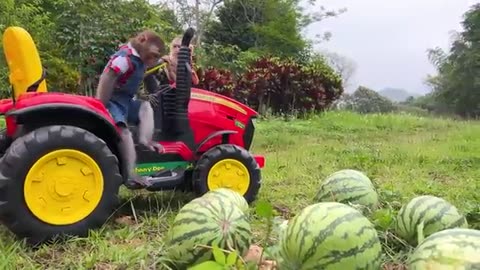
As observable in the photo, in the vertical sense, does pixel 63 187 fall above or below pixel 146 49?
below

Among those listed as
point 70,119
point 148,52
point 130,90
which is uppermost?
point 148,52

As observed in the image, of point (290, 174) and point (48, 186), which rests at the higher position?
point (48, 186)

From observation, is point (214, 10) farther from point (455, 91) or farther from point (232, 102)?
point (232, 102)

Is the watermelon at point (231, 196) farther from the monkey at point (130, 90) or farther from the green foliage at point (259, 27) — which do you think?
the green foliage at point (259, 27)

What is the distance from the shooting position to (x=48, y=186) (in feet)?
9.64

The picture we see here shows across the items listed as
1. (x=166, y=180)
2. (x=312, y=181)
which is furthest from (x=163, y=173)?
(x=312, y=181)

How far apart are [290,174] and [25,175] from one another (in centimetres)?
296

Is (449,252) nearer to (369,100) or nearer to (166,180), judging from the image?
(166,180)

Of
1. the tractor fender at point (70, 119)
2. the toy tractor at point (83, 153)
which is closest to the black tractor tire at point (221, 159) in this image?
the toy tractor at point (83, 153)

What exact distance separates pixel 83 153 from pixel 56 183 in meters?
0.20

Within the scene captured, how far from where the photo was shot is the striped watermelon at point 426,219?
2254 millimetres

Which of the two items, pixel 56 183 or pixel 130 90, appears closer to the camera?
pixel 56 183

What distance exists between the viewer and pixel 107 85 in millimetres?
3475

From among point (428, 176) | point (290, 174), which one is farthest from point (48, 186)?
point (428, 176)
